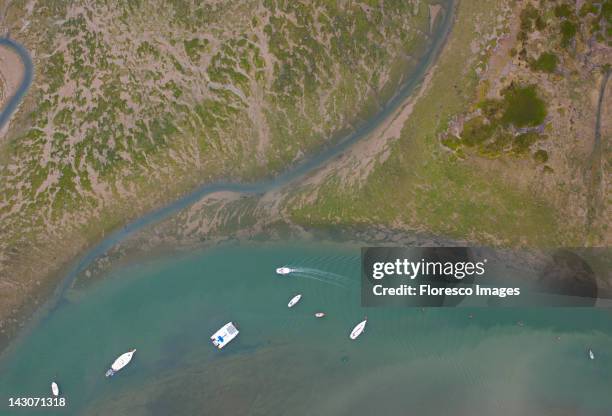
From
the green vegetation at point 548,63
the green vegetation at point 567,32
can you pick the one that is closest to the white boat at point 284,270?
the green vegetation at point 548,63

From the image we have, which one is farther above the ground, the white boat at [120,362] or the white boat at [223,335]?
the white boat at [223,335]

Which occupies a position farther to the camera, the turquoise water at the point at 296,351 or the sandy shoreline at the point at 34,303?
the sandy shoreline at the point at 34,303

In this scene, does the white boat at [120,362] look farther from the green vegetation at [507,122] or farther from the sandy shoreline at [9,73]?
the green vegetation at [507,122]

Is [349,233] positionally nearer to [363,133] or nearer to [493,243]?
[363,133]

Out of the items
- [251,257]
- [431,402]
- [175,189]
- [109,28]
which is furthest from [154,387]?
[109,28]

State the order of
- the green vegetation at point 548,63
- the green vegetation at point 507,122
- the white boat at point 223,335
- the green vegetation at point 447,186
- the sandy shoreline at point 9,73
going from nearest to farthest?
the green vegetation at point 548,63, the green vegetation at point 507,122, the green vegetation at point 447,186, the white boat at point 223,335, the sandy shoreline at point 9,73

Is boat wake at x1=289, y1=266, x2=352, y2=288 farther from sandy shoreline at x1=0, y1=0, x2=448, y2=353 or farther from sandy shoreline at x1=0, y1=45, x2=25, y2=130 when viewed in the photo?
sandy shoreline at x1=0, y1=45, x2=25, y2=130

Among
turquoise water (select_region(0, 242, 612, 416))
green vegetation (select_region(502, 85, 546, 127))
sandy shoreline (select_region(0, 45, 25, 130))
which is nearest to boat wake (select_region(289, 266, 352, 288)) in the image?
turquoise water (select_region(0, 242, 612, 416))

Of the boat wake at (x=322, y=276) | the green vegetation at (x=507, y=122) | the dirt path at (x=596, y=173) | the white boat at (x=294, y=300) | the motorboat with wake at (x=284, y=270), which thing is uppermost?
the green vegetation at (x=507, y=122)
